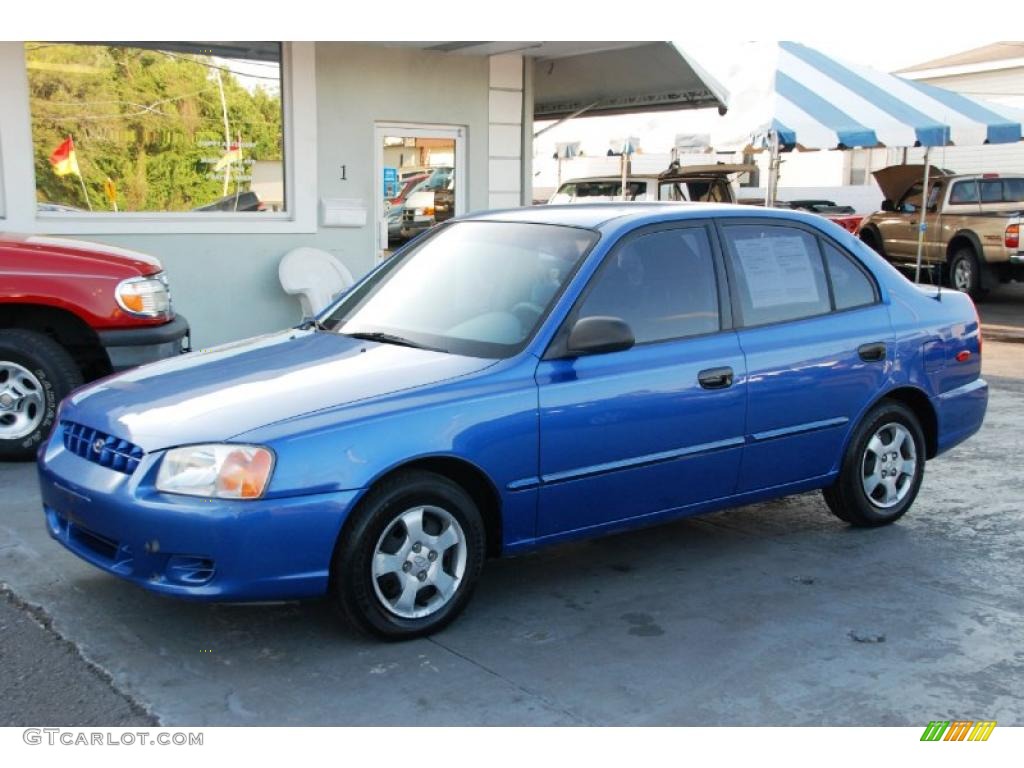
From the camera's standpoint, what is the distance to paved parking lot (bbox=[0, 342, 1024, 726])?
12.2ft

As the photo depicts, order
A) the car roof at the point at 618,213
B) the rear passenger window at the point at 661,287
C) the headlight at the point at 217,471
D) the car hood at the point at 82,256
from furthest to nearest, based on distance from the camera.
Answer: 1. the car hood at the point at 82,256
2. the car roof at the point at 618,213
3. the rear passenger window at the point at 661,287
4. the headlight at the point at 217,471

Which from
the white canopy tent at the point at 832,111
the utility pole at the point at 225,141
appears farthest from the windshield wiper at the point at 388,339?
the white canopy tent at the point at 832,111

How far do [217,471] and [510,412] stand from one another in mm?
1131

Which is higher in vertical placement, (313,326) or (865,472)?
(313,326)

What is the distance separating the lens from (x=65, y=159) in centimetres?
977

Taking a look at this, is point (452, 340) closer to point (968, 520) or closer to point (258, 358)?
point (258, 358)

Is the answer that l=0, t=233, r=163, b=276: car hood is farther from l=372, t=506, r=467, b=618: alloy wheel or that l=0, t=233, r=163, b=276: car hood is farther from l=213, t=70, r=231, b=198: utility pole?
l=372, t=506, r=467, b=618: alloy wheel

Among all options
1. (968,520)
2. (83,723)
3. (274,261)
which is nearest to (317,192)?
(274,261)

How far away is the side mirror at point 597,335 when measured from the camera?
447 centimetres

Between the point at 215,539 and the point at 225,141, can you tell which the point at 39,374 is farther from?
the point at 225,141

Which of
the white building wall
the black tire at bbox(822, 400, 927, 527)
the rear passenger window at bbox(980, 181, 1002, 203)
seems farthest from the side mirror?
the rear passenger window at bbox(980, 181, 1002, 203)

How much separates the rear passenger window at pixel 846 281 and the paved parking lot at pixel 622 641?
3.94 ft

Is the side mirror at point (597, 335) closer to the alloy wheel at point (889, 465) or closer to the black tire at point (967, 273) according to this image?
the alloy wheel at point (889, 465)

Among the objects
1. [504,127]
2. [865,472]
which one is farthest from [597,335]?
[504,127]
